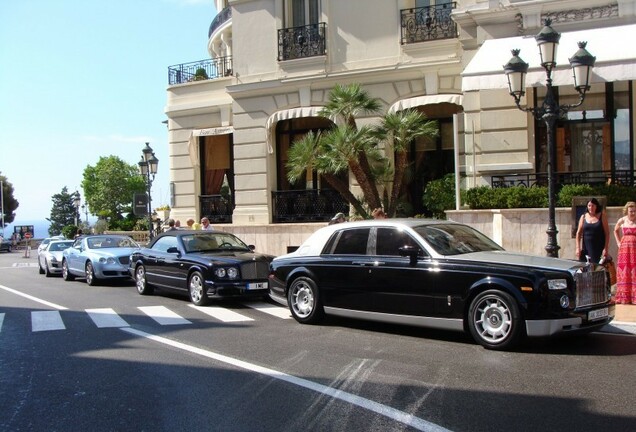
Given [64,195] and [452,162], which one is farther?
[64,195]

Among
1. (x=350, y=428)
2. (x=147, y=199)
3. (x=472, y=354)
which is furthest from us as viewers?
(x=147, y=199)

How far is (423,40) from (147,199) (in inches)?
467

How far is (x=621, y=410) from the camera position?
213 inches

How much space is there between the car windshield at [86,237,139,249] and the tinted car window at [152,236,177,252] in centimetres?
494

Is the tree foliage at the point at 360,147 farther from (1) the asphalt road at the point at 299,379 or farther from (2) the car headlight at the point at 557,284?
(2) the car headlight at the point at 557,284

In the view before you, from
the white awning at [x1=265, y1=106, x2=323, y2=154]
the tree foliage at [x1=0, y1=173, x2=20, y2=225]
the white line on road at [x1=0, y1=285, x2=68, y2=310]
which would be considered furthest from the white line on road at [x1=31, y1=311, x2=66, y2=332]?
the tree foliage at [x1=0, y1=173, x2=20, y2=225]

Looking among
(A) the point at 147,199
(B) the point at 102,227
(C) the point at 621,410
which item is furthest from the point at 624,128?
(B) the point at 102,227

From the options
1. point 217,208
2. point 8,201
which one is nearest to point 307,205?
point 217,208

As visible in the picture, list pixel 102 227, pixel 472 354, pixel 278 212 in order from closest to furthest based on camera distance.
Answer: pixel 472 354, pixel 278 212, pixel 102 227

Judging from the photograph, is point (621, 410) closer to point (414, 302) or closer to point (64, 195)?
point (414, 302)

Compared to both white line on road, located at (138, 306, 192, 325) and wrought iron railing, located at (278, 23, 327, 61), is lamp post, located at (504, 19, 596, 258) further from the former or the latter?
wrought iron railing, located at (278, 23, 327, 61)

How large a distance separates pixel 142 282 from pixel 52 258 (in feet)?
27.8

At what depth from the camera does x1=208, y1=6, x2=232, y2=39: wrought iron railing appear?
1097 inches

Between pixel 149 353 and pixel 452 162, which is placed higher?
pixel 452 162
